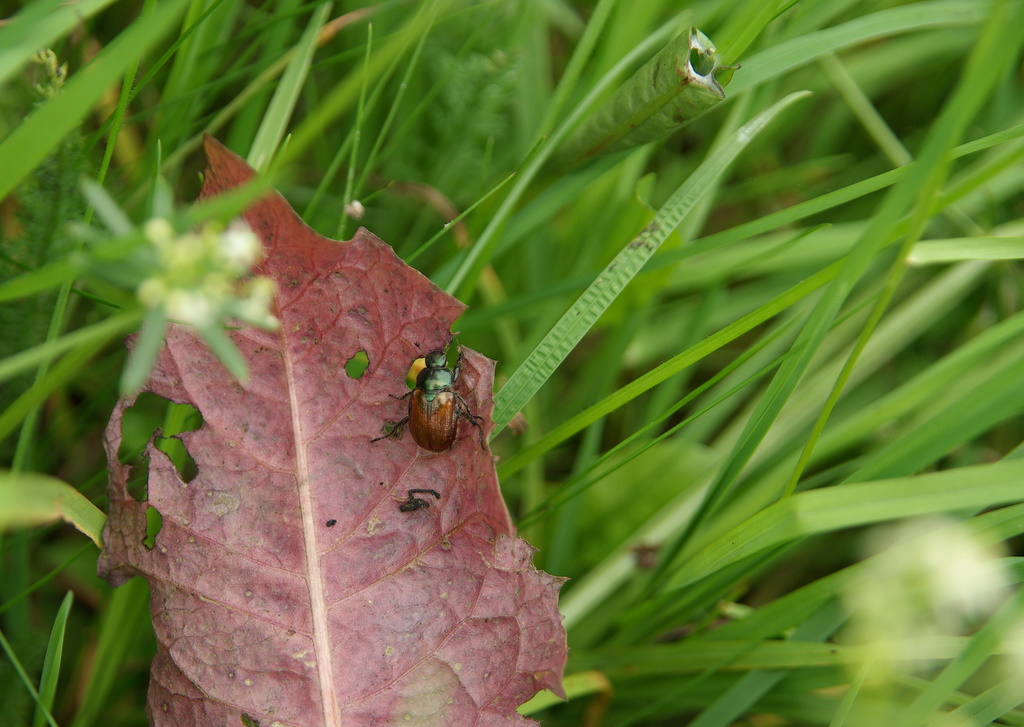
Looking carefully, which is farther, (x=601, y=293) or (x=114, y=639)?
(x=114, y=639)

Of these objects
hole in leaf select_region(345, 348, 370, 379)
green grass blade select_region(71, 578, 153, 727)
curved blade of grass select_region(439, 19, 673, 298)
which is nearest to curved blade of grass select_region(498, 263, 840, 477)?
curved blade of grass select_region(439, 19, 673, 298)

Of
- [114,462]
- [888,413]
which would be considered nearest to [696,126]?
[888,413]

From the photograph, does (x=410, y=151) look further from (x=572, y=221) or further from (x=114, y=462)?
(x=114, y=462)

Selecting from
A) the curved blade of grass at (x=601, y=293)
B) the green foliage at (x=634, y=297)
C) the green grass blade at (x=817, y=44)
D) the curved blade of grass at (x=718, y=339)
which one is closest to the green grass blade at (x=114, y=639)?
the green foliage at (x=634, y=297)

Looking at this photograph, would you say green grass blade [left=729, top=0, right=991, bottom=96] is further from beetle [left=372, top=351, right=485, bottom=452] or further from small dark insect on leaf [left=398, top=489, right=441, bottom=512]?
small dark insect on leaf [left=398, top=489, right=441, bottom=512]

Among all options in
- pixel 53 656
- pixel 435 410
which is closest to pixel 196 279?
pixel 435 410

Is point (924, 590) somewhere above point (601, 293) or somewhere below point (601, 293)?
below

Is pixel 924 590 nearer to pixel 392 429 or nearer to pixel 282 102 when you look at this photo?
pixel 392 429

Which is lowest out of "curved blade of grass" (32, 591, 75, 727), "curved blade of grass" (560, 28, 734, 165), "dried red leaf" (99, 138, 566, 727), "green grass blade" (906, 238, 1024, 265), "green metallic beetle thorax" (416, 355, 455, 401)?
"curved blade of grass" (32, 591, 75, 727)
